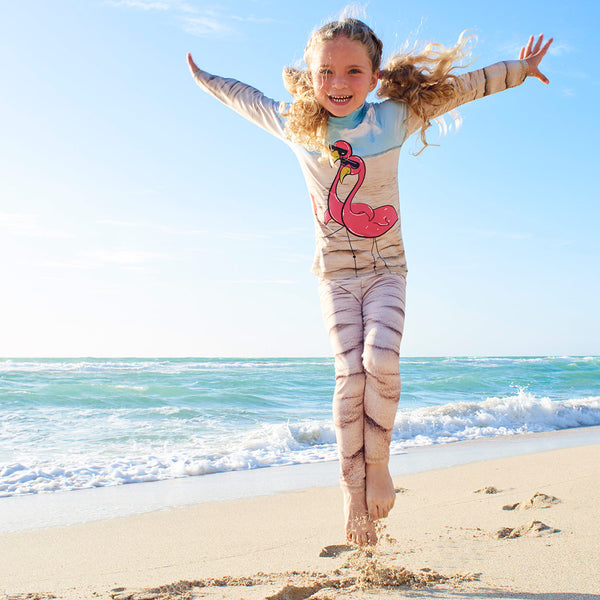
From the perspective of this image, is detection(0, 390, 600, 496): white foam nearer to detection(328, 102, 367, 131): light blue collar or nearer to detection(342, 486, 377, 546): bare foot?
detection(342, 486, 377, 546): bare foot

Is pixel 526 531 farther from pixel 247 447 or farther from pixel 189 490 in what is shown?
pixel 247 447

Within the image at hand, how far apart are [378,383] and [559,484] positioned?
2.96 metres

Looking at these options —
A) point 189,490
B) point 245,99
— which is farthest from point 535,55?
point 189,490

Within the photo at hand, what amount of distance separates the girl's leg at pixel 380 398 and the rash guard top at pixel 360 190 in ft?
1.10

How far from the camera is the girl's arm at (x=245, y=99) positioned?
3285 millimetres

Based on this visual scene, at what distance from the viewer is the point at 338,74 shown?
2939mm

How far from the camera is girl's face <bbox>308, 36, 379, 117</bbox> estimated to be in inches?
116

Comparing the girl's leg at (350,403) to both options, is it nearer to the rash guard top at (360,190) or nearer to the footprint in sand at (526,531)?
the rash guard top at (360,190)

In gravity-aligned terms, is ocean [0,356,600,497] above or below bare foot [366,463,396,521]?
below

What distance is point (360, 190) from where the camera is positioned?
118 inches

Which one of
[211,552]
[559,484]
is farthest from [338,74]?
[559,484]

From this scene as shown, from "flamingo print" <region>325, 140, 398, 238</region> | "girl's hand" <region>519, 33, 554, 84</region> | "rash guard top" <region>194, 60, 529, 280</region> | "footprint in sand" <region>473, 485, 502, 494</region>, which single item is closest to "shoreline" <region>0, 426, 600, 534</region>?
"footprint in sand" <region>473, 485, 502, 494</region>

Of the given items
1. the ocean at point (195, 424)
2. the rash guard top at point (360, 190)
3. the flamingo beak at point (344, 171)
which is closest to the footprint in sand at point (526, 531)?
the rash guard top at point (360, 190)

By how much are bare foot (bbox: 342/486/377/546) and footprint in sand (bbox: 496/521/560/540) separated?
3.41ft
